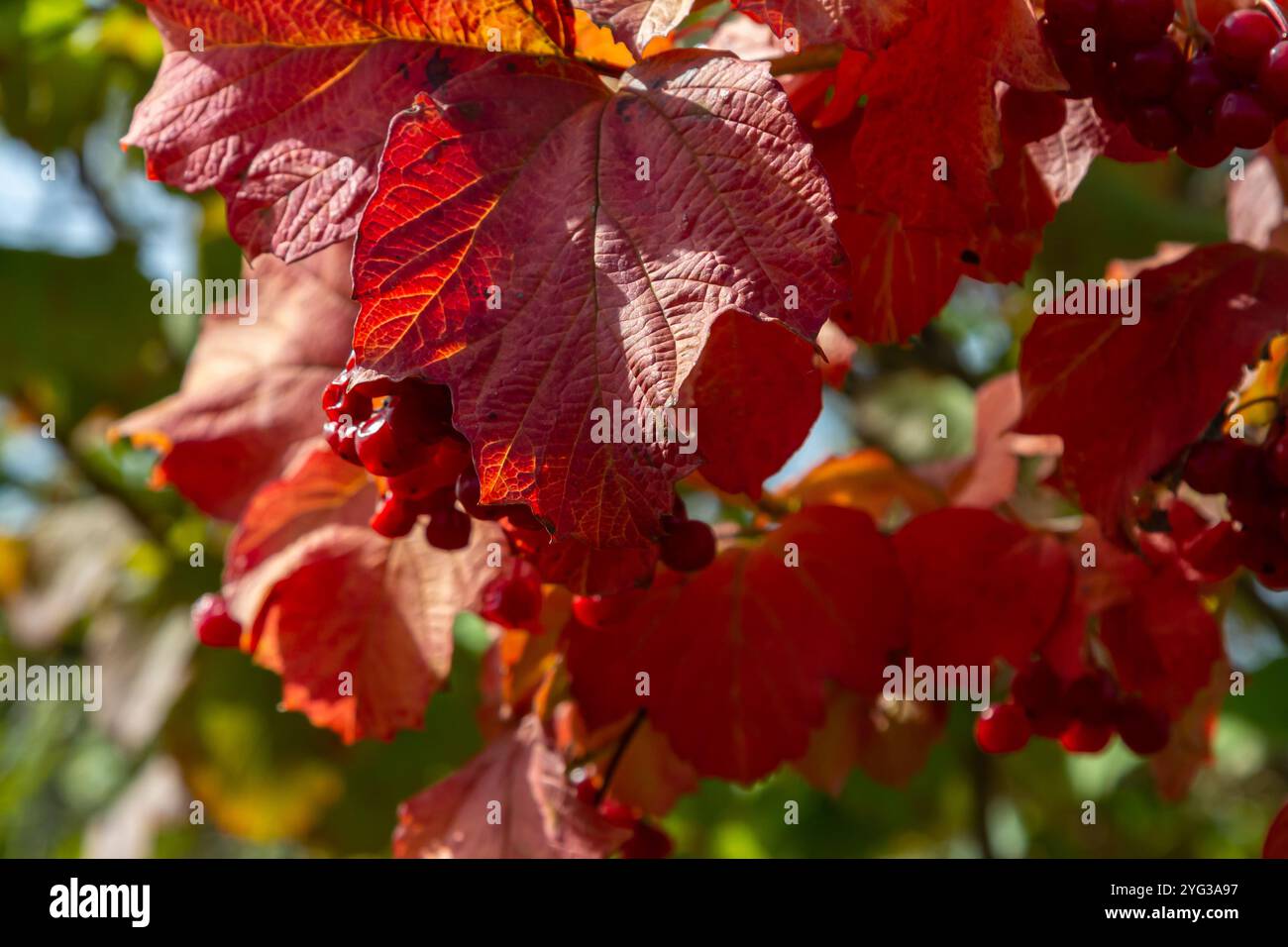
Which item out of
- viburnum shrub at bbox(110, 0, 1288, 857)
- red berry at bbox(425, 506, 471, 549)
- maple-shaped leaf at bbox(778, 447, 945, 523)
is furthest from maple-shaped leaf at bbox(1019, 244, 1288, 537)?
red berry at bbox(425, 506, 471, 549)

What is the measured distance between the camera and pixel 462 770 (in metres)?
1.23

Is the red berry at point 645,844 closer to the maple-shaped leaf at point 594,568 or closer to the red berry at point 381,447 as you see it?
the maple-shaped leaf at point 594,568

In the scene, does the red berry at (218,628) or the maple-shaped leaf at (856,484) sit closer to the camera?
the red berry at (218,628)

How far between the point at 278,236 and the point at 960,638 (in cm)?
69

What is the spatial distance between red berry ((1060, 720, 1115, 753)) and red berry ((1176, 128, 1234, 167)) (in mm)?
554

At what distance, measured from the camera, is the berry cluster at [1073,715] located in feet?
3.88

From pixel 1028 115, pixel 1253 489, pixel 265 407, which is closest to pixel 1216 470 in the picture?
pixel 1253 489

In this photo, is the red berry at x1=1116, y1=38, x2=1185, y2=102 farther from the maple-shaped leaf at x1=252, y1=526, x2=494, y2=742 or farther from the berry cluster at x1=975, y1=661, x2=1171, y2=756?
the maple-shaped leaf at x1=252, y1=526, x2=494, y2=742

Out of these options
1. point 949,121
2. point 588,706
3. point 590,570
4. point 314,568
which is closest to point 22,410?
point 314,568

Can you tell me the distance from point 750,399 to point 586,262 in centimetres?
14

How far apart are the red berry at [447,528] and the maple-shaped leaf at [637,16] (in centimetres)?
36

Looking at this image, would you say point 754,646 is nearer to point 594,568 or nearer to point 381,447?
point 594,568

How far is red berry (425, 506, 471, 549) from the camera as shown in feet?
3.06

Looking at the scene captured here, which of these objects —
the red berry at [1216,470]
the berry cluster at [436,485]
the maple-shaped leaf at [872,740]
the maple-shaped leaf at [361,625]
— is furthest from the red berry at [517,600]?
the red berry at [1216,470]
